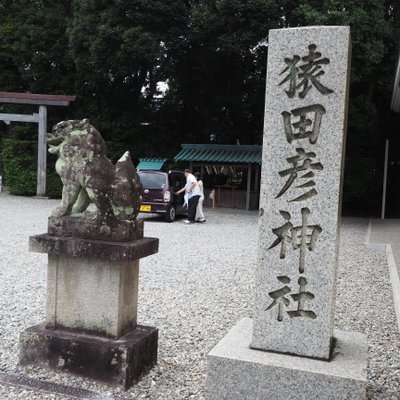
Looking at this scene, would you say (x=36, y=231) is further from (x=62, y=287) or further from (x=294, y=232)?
(x=294, y=232)

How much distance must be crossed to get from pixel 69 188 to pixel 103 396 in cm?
163

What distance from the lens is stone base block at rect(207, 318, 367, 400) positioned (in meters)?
2.97

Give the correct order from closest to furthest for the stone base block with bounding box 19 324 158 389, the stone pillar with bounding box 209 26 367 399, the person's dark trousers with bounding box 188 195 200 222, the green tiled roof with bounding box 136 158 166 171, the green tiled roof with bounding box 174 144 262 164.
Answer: the stone pillar with bounding box 209 26 367 399
the stone base block with bounding box 19 324 158 389
the person's dark trousers with bounding box 188 195 200 222
the green tiled roof with bounding box 174 144 262 164
the green tiled roof with bounding box 136 158 166 171

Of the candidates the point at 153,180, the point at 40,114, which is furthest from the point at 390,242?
the point at 40,114

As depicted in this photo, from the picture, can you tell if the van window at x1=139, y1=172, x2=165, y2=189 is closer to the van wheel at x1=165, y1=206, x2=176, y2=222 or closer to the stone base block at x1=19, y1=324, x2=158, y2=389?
the van wheel at x1=165, y1=206, x2=176, y2=222

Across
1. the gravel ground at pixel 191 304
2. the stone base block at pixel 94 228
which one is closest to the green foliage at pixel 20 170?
the gravel ground at pixel 191 304

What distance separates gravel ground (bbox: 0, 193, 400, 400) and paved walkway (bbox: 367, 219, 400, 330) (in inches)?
Result: 5.4

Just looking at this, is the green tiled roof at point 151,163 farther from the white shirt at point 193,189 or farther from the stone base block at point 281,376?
the stone base block at point 281,376

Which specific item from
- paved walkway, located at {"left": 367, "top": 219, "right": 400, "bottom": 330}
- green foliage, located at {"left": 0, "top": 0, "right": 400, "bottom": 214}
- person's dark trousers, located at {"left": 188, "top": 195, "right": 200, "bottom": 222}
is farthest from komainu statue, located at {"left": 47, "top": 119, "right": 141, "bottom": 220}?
green foliage, located at {"left": 0, "top": 0, "right": 400, "bottom": 214}

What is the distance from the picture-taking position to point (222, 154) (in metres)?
20.2

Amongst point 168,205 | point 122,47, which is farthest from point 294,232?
point 122,47

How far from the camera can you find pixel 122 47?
17.5 meters

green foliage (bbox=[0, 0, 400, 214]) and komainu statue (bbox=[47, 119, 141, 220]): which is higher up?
green foliage (bbox=[0, 0, 400, 214])

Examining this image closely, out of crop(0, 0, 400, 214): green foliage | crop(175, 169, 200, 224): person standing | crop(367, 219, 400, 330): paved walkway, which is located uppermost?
crop(0, 0, 400, 214): green foliage
